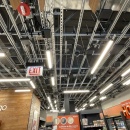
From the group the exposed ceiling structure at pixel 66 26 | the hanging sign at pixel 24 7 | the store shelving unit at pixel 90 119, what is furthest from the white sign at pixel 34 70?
the hanging sign at pixel 24 7

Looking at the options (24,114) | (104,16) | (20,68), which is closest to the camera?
(104,16)

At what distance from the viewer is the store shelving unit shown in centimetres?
565

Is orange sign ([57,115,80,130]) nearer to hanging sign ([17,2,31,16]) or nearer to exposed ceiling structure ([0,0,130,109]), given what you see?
exposed ceiling structure ([0,0,130,109])

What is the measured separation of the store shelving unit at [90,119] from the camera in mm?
5648

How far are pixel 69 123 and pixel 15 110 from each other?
8.86 ft

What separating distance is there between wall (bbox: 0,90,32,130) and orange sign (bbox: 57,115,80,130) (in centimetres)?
159

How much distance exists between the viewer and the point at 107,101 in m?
17.0

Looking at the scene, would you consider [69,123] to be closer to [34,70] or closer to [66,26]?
[34,70]

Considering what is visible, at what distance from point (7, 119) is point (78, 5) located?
18.7 ft

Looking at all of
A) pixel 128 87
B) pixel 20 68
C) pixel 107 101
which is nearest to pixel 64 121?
pixel 20 68

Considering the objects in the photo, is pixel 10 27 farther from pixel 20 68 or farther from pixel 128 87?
pixel 128 87

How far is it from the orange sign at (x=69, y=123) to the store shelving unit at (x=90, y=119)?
0.27 m

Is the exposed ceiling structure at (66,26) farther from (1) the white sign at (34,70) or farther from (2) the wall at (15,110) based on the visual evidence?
(2) the wall at (15,110)

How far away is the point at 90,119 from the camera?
6176mm
